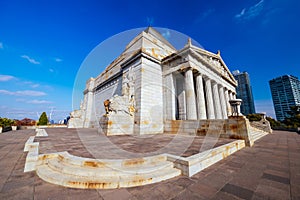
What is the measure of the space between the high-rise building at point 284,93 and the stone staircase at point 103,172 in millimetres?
75516

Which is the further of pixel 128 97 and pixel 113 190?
pixel 128 97

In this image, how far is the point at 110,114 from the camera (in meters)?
9.57

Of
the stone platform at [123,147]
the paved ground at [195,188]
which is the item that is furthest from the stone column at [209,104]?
the paved ground at [195,188]

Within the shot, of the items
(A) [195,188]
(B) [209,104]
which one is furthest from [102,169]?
(B) [209,104]

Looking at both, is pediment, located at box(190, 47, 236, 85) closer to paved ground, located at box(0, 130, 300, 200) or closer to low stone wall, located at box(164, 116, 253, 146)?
low stone wall, located at box(164, 116, 253, 146)

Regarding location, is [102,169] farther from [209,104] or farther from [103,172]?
[209,104]

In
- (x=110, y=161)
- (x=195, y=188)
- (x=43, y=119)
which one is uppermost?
(x=43, y=119)

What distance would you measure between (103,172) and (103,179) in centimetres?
16

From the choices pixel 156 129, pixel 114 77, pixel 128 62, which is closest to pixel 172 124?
pixel 156 129

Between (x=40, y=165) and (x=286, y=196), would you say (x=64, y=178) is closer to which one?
(x=40, y=165)

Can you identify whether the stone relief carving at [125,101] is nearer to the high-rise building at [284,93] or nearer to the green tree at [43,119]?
the green tree at [43,119]

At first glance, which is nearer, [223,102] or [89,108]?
[223,102]

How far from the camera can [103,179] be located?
2.60 m

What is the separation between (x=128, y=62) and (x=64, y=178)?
12.0 meters
